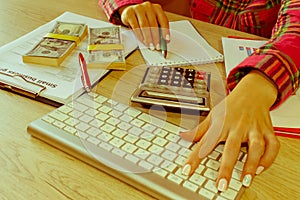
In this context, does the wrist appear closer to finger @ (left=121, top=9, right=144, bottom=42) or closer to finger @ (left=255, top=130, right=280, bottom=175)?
finger @ (left=255, top=130, right=280, bottom=175)

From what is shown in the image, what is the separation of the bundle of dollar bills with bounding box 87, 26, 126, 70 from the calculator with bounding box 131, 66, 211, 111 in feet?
0.25

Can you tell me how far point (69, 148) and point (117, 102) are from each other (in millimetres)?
144

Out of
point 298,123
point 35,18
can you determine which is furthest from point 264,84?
point 35,18

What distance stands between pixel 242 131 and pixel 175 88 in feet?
0.51

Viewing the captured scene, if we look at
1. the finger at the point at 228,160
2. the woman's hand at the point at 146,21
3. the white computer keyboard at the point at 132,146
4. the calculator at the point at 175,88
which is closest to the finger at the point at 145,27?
the woman's hand at the point at 146,21

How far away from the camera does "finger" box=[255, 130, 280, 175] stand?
599mm

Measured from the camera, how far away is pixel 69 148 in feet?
2.02

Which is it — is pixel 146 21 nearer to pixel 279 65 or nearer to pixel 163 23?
pixel 163 23

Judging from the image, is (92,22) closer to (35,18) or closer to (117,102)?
(35,18)

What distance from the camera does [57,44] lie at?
878 mm

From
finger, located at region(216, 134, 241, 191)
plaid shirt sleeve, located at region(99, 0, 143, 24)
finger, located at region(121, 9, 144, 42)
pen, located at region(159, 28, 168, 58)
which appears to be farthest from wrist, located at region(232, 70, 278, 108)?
plaid shirt sleeve, located at region(99, 0, 143, 24)

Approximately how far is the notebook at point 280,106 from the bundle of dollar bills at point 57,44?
336 millimetres

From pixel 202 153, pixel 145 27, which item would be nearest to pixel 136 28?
pixel 145 27

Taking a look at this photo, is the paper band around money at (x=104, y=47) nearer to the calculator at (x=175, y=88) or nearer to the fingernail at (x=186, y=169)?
the calculator at (x=175, y=88)
